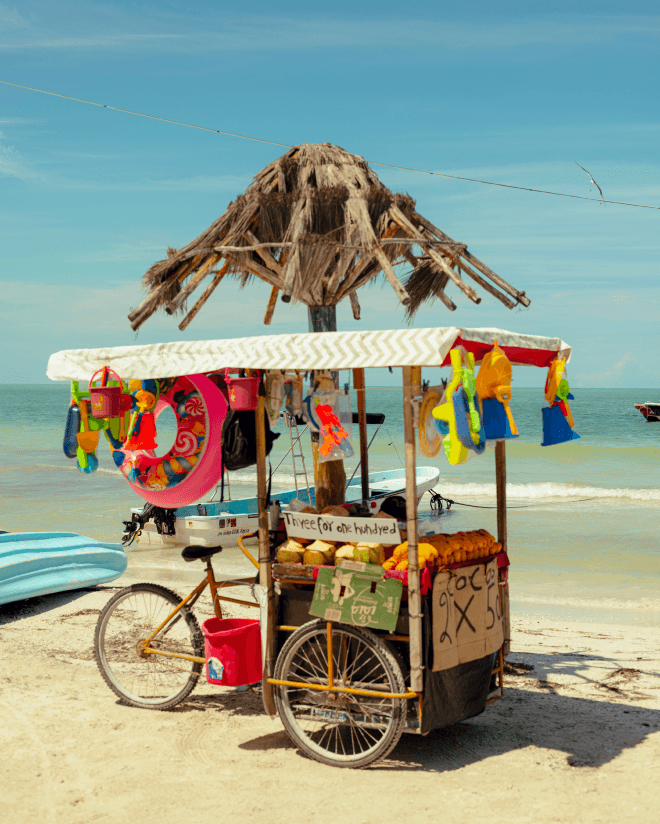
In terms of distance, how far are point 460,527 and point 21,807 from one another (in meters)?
13.4

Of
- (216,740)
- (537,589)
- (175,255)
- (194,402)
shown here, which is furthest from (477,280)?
(537,589)

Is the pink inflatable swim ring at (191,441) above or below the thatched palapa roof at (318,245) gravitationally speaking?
below

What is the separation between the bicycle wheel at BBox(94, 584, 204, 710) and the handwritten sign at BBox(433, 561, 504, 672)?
154 centimetres

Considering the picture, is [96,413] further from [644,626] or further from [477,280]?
[644,626]

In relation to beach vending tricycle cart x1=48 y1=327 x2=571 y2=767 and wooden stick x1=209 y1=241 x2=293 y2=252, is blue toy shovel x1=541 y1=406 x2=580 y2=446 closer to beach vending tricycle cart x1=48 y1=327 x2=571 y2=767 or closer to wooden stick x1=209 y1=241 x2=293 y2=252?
beach vending tricycle cart x1=48 y1=327 x2=571 y2=767

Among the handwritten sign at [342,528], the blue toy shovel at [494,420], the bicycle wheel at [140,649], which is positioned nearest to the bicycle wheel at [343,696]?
the handwritten sign at [342,528]

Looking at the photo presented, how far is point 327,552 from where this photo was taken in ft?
13.4

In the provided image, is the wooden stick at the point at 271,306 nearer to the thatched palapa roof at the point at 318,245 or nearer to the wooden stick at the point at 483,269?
the thatched palapa roof at the point at 318,245

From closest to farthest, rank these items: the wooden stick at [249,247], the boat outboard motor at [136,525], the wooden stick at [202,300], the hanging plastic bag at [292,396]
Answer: the hanging plastic bag at [292,396] → the wooden stick at [249,247] → the wooden stick at [202,300] → the boat outboard motor at [136,525]

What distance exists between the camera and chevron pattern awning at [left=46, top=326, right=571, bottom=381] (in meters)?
3.58

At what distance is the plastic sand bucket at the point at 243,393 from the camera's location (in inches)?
166

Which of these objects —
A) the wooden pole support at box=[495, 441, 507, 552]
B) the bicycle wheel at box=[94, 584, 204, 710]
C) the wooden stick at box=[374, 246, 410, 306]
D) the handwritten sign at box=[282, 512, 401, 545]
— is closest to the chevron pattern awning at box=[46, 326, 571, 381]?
the wooden pole support at box=[495, 441, 507, 552]

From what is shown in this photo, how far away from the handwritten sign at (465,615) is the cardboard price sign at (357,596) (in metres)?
0.21

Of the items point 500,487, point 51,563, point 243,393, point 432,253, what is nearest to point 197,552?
point 243,393
